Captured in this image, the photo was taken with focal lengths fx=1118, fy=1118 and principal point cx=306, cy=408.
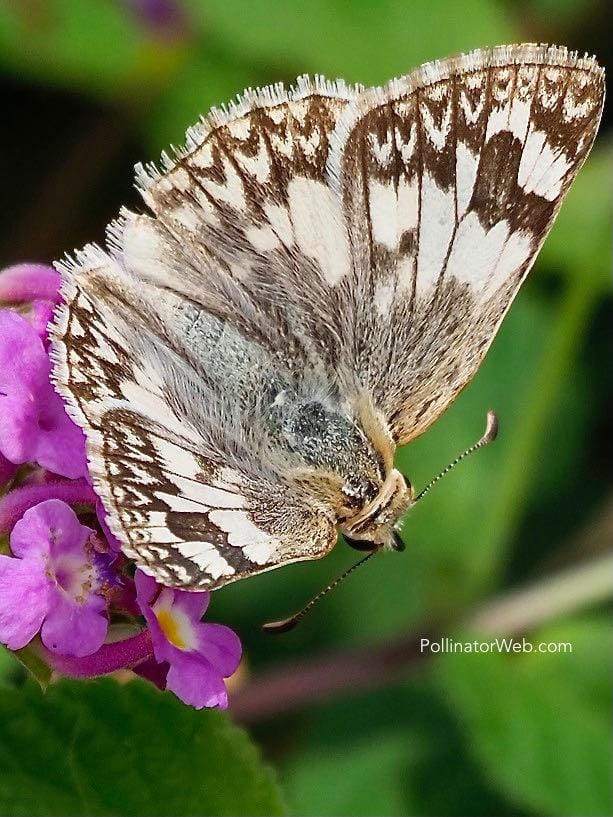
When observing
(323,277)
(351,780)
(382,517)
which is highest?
(323,277)

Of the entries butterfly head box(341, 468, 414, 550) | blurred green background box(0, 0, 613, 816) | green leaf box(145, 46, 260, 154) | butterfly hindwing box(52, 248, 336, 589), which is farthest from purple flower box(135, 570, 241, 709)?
green leaf box(145, 46, 260, 154)

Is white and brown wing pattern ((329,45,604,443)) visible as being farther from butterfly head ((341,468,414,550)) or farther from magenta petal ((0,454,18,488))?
magenta petal ((0,454,18,488))

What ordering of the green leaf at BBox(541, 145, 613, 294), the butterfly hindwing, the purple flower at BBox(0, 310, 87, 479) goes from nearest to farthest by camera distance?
the butterfly hindwing → the purple flower at BBox(0, 310, 87, 479) → the green leaf at BBox(541, 145, 613, 294)

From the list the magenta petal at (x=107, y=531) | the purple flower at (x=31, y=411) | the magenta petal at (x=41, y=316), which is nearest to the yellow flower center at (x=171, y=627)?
the magenta petal at (x=107, y=531)

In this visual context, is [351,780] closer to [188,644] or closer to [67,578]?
[188,644]

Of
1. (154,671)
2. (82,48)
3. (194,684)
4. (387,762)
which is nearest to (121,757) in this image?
(154,671)

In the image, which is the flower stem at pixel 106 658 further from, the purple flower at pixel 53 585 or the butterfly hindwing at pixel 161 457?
the butterfly hindwing at pixel 161 457

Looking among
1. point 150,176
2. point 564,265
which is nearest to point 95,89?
point 564,265
